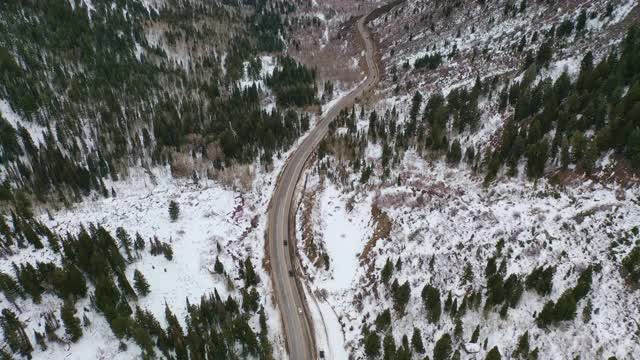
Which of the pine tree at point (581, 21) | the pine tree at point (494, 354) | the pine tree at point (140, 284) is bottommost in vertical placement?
the pine tree at point (494, 354)

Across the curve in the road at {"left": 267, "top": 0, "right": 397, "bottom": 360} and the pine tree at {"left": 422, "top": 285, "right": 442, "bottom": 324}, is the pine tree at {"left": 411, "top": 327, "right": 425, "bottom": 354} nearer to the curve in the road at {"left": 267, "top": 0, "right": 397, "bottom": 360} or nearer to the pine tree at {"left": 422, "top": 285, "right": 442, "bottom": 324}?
the pine tree at {"left": 422, "top": 285, "right": 442, "bottom": 324}

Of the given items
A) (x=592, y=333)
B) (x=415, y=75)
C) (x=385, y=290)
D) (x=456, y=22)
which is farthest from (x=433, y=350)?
(x=456, y=22)

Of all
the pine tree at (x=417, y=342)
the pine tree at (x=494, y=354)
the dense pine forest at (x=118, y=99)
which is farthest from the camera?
the dense pine forest at (x=118, y=99)

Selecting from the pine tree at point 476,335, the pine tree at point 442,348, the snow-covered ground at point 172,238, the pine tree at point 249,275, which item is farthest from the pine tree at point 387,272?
the pine tree at point 249,275

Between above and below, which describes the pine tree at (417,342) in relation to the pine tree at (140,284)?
below

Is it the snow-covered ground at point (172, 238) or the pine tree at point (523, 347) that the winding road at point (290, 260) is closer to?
the snow-covered ground at point (172, 238)

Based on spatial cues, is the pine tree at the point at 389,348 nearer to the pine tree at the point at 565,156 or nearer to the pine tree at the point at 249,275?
the pine tree at the point at 249,275

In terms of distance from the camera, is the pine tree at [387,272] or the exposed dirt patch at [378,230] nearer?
the pine tree at [387,272]

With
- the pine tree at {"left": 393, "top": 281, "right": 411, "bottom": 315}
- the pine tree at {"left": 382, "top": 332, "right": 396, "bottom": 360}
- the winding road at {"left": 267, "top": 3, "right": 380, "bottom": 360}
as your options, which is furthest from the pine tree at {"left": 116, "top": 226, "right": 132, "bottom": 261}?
the pine tree at {"left": 393, "top": 281, "right": 411, "bottom": 315}

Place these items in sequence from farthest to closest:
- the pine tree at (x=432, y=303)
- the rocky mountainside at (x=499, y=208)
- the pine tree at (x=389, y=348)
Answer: the pine tree at (x=432, y=303) → the pine tree at (x=389, y=348) → the rocky mountainside at (x=499, y=208)
